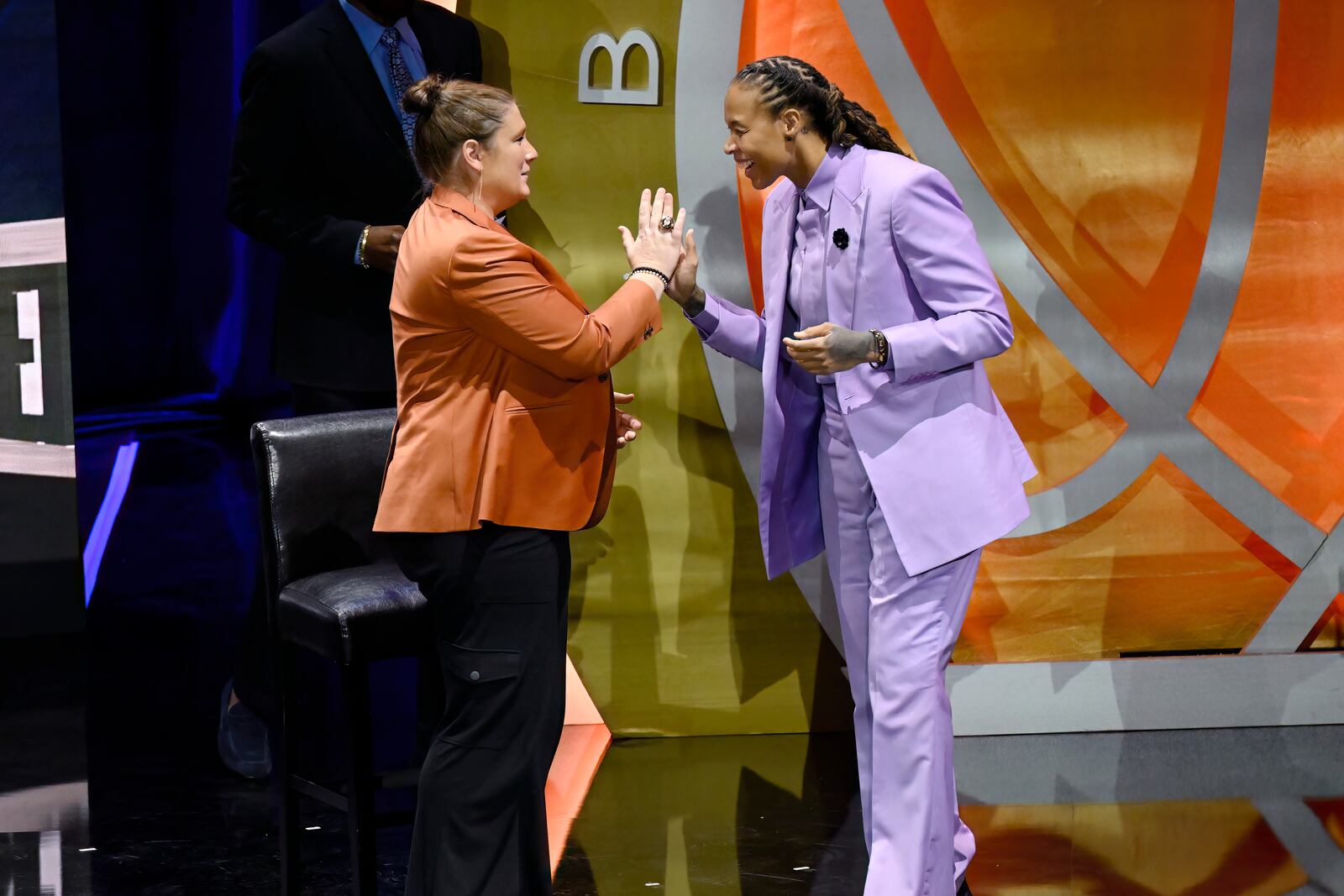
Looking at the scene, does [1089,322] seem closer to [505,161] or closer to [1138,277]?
[1138,277]

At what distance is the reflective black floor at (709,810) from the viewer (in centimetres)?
349

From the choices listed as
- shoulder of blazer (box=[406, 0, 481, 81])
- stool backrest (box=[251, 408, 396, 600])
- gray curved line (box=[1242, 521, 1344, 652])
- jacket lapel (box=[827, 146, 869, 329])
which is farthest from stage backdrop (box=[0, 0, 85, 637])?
gray curved line (box=[1242, 521, 1344, 652])

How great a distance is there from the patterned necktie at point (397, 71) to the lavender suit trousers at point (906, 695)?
4.34ft

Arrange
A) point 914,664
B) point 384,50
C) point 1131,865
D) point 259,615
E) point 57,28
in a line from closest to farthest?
point 914,664 → point 1131,865 → point 384,50 → point 259,615 → point 57,28

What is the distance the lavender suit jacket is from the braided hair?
5cm

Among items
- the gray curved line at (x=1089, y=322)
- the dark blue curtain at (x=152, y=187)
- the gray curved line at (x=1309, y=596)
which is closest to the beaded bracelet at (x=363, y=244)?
the gray curved line at (x=1089, y=322)

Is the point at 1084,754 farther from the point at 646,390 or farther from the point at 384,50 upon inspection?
the point at 384,50

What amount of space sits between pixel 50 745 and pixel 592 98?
7.78 ft

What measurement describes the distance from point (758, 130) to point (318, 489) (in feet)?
3.85

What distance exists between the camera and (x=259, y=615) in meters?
4.12

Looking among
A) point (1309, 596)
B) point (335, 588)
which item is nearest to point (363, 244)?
point (335, 588)

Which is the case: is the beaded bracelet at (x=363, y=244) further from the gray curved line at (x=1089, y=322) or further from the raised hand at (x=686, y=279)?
the gray curved line at (x=1089, y=322)

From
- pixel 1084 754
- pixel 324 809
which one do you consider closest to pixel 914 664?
pixel 1084 754

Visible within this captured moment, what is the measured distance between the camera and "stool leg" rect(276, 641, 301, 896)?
323 cm
